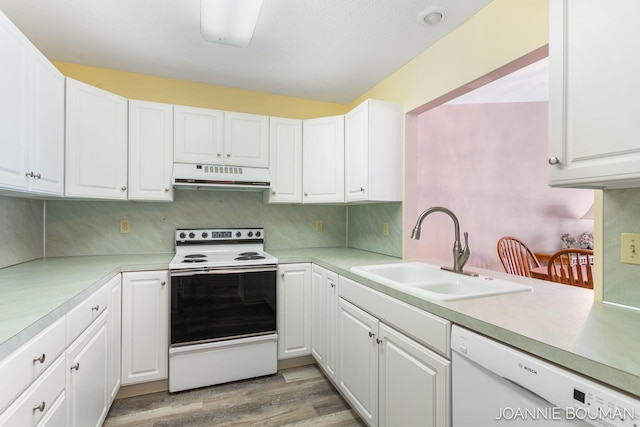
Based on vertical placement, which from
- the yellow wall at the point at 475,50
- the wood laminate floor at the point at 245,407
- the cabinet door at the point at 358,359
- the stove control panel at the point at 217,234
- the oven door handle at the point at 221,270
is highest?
the yellow wall at the point at 475,50

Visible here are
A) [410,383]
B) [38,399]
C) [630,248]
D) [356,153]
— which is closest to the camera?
[38,399]

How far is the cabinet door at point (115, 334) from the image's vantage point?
1812 mm

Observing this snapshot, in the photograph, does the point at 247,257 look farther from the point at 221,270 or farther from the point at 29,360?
the point at 29,360

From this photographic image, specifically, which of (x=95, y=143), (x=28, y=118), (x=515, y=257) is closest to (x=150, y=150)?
(x=95, y=143)

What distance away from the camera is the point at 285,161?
271cm

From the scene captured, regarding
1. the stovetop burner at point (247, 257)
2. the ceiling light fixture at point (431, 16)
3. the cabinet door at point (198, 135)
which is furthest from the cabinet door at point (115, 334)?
the ceiling light fixture at point (431, 16)

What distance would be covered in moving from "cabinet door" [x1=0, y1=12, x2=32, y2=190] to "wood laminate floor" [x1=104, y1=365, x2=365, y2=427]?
1493mm

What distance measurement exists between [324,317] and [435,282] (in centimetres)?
91

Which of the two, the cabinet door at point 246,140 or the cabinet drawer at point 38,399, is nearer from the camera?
the cabinet drawer at point 38,399

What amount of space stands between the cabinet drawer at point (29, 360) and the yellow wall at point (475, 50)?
2320 mm

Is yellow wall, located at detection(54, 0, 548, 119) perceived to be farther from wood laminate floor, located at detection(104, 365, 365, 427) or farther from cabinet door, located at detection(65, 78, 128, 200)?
wood laminate floor, located at detection(104, 365, 365, 427)

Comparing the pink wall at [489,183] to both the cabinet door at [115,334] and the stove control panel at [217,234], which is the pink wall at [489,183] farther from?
the cabinet door at [115,334]

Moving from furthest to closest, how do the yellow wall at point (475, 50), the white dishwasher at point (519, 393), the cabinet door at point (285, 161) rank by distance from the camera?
the cabinet door at point (285, 161), the yellow wall at point (475, 50), the white dishwasher at point (519, 393)

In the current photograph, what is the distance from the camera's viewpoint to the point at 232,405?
1962 mm
